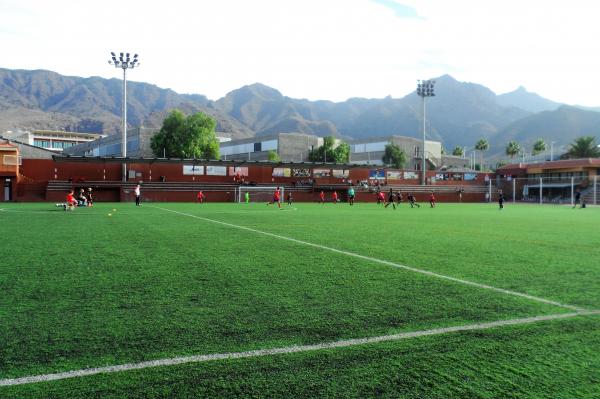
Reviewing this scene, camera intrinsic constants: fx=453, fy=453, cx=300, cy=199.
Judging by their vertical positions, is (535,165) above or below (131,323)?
above

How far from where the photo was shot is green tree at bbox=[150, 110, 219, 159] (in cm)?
7894

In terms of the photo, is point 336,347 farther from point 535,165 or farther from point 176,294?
point 535,165

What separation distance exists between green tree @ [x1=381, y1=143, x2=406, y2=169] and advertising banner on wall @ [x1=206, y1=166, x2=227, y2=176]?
60.1 m

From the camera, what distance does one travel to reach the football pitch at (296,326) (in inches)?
126

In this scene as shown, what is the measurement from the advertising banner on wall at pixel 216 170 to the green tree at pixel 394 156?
60089 mm

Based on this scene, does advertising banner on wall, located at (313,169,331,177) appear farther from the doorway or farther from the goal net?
the doorway

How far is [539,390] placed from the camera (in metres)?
3.10

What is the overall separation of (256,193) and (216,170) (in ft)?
17.8

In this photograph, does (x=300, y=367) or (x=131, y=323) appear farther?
(x=131, y=323)

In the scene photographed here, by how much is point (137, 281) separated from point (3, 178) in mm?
45144

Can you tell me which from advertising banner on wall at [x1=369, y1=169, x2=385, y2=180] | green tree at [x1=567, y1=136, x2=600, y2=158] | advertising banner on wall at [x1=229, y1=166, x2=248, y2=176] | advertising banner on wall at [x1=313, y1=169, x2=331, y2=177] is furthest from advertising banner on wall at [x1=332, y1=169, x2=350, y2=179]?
green tree at [x1=567, y1=136, x2=600, y2=158]

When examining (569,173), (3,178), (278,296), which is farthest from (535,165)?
(278,296)

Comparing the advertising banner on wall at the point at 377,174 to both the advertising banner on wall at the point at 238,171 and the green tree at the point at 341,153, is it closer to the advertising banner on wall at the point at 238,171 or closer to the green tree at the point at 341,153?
the advertising banner on wall at the point at 238,171

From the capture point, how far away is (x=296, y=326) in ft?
14.5
